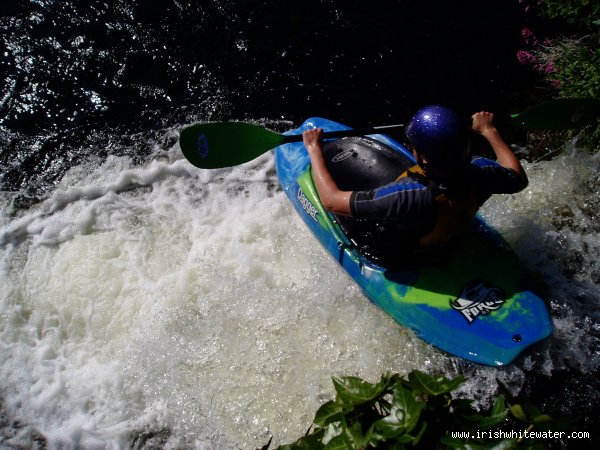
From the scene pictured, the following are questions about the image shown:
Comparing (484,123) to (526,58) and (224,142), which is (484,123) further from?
(526,58)

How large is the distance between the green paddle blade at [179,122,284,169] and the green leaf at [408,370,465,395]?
244 cm

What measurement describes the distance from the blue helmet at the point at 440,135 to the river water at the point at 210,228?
1459 mm

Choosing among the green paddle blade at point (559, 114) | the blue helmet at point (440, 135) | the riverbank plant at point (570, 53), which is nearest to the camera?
the blue helmet at point (440, 135)

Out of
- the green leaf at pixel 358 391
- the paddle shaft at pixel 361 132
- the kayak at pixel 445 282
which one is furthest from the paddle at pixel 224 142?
the green leaf at pixel 358 391

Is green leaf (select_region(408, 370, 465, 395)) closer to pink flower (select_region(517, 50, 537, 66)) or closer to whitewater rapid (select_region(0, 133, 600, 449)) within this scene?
whitewater rapid (select_region(0, 133, 600, 449))

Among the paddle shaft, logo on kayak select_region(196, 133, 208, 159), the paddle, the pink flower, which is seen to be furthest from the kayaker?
the pink flower

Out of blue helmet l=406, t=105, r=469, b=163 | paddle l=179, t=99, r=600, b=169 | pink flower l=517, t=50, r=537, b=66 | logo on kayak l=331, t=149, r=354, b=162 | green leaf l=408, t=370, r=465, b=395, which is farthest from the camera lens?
pink flower l=517, t=50, r=537, b=66

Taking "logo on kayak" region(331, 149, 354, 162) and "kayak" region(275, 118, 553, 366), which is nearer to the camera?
"kayak" region(275, 118, 553, 366)

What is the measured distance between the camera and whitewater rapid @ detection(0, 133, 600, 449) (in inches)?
139

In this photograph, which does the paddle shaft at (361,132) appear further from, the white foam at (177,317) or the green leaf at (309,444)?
the green leaf at (309,444)

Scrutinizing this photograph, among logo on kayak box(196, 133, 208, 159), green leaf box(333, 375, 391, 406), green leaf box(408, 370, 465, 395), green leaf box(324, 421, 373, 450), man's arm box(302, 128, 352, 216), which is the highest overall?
green leaf box(333, 375, 391, 406)

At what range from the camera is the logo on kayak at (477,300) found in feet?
10.3

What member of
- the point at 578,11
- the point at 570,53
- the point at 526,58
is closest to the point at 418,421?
the point at 570,53

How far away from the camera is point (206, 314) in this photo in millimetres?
4008
